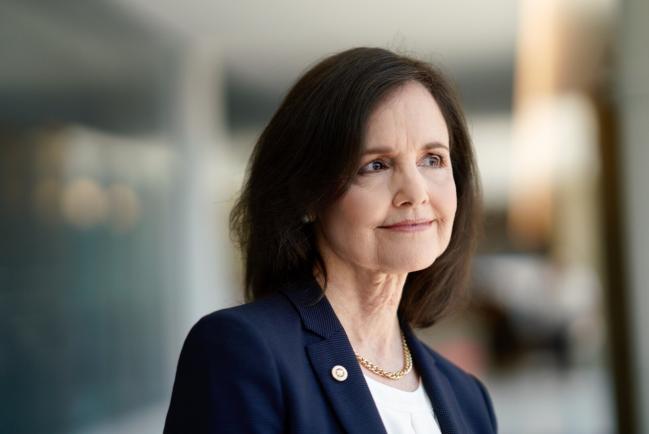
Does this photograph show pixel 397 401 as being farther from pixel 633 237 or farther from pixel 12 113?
pixel 12 113

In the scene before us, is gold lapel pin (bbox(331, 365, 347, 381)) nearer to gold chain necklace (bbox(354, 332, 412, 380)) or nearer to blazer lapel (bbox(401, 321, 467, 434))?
gold chain necklace (bbox(354, 332, 412, 380))

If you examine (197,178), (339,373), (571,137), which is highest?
(571,137)

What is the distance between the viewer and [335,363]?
1.57 m

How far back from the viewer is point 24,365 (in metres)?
5.46

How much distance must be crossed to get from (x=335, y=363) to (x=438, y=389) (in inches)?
13.3

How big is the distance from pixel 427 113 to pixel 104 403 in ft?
19.5

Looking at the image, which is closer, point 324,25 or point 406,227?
point 406,227

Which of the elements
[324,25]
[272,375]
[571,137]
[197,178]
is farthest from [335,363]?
[571,137]

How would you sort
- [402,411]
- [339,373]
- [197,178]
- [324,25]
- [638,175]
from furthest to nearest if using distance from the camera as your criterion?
[197,178] < [324,25] < [638,175] < [402,411] < [339,373]

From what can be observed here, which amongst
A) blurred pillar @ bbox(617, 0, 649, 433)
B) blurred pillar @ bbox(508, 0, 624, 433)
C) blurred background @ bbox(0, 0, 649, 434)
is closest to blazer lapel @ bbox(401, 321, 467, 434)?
blurred background @ bbox(0, 0, 649, 434)

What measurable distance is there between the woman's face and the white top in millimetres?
258

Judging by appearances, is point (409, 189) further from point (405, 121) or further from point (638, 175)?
point (638, 175)

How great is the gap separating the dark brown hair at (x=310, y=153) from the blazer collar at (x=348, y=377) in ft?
0.30

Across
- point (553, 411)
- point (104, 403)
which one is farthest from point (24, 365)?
point (553, 411)
